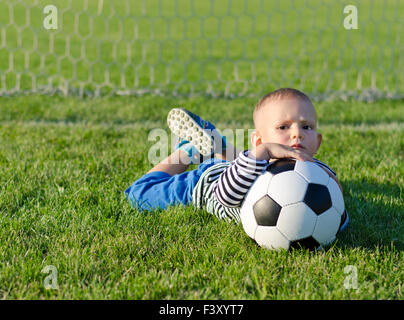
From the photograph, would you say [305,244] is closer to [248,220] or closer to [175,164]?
[248,220]

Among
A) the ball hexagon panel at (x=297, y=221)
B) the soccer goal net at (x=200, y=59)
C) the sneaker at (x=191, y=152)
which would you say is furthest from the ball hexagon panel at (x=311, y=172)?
the soccer goal net at (x=200, y=59)

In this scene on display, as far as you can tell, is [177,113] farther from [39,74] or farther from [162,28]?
[162,28]

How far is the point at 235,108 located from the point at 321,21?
29.6ft

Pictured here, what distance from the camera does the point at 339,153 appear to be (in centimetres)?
381

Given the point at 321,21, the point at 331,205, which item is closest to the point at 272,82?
the point at 331,205

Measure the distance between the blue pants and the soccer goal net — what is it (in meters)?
2.71

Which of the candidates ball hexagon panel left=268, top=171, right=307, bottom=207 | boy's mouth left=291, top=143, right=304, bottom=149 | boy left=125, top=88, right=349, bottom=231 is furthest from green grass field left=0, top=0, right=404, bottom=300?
boy's mouth left=291, top=143, right=304, bottom=149

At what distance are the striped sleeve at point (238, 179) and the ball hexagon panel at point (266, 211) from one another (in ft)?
0.40

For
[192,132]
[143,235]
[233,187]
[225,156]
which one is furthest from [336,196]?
[192,132]

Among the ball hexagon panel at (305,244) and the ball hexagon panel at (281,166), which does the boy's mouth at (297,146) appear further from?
the ball hexagon panel at (305,244)

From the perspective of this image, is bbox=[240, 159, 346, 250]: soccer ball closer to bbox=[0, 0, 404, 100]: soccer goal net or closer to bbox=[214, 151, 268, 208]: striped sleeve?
bbox=[214, 151, 268, 208]: striped sleeve

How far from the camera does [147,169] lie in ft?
11.2
